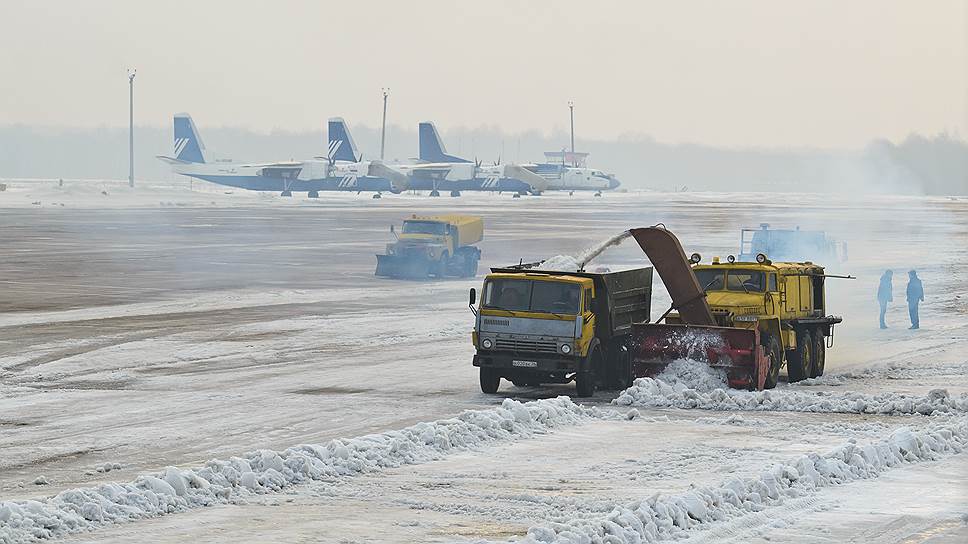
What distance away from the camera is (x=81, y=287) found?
47656 mm

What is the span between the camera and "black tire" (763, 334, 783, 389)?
25422mm

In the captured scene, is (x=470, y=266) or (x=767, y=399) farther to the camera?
(x=470, y=266)

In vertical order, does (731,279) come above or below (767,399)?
above

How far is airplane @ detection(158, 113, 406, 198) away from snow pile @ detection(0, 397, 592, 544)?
147 m

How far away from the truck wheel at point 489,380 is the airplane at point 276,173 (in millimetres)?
141978

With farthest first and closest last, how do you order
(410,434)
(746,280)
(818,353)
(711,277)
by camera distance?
(818,353) → (711,277) → (746,280) → (410,434)

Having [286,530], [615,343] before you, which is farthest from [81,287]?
[286,530]

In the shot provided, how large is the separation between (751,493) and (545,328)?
930 centimetres

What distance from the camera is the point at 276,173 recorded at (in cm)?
16700

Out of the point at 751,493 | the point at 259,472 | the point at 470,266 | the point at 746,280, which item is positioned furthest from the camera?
the point at 470,266

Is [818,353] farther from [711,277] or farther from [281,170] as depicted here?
[281,170]

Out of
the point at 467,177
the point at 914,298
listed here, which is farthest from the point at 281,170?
the point at 914,298

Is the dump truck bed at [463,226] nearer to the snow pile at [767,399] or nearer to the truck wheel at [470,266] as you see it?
the truck wheel at [470,266]

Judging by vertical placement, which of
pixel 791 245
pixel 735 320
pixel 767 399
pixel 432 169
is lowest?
pixel 767 399
